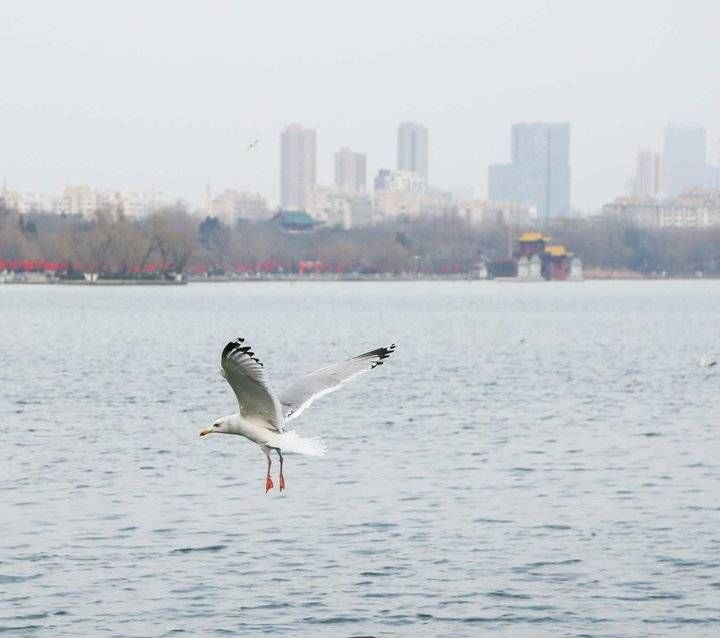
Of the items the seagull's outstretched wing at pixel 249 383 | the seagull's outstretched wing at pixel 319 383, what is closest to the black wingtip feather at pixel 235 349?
the seagull's outstretched wing at pixel 249 383

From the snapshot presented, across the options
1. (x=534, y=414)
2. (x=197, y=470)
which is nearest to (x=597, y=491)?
(x=197, y=470)

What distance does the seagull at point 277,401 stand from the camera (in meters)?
14.3

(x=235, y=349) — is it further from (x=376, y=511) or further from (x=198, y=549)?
(x=376, y=511)

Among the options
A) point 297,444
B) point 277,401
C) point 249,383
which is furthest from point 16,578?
point 249,383

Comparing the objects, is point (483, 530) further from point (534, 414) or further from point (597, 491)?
point (534, 414)

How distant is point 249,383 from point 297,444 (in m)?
0.68

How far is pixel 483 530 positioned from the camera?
22.5m

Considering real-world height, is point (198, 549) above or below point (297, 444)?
below

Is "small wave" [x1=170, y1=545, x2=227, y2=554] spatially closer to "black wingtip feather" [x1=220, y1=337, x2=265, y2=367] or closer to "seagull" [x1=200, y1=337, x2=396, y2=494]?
"seagull" [x1=200, y1=337, x2=396, y2=494]

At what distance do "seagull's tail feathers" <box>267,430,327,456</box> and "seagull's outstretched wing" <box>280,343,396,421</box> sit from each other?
0.21 metres

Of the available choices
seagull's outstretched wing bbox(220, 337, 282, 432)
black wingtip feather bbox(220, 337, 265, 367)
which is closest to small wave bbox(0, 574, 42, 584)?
seagull's outstretched wing bbox(220, 337, 282, 432)

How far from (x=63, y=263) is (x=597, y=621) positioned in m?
174

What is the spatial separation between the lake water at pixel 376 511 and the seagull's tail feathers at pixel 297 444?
116 inches

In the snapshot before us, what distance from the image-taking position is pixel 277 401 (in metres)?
14.8
